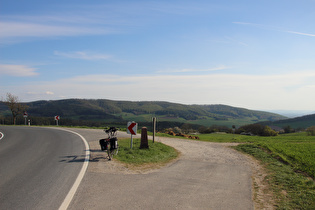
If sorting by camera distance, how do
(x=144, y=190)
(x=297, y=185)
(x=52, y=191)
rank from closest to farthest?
(x=52, y=191) < (x=144, y=190) < (x=297, y=185)

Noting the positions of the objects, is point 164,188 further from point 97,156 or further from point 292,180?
point 97,156

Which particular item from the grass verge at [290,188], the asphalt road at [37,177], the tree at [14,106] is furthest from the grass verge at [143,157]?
the tree at [14,106]

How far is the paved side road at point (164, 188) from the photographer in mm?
5285

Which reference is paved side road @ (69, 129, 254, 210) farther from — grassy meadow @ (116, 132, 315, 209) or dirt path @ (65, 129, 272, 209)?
grassy meadow @ (116, 132, 315, 209)

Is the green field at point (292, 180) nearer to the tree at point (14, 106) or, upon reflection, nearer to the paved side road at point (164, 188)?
the paved side road at point (164, 188)

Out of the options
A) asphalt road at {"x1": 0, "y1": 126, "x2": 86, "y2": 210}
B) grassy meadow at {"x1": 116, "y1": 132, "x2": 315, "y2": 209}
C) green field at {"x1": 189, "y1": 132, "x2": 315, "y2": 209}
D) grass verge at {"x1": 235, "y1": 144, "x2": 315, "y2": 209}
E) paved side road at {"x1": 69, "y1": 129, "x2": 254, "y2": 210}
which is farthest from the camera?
grassy meadow at {"x1": 116, "y1": 132, "x2": 315, "y2": 209}

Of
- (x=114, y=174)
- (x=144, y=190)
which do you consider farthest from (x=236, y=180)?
(x=114, y=174)

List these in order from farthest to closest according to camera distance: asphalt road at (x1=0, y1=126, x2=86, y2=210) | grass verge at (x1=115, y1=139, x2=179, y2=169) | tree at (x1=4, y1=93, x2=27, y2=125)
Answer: tree at (x1=4, y1=93, x2=27, y2=125) → grass verge at (x1=115, y1=139, x2=179, y2=169) → asphalt road at (x1=0, y1=126, x2=86, y2=210)

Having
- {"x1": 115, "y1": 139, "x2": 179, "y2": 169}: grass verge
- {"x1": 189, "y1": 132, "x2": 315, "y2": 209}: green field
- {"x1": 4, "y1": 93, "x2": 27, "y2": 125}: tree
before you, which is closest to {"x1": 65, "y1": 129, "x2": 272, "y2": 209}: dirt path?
{"x1": 115, "y1": 139, "x2": 179, "y2": 169}: grass verge

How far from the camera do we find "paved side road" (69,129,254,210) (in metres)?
5.29

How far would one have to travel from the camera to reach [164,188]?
646 centimetres

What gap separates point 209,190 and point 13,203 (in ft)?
15.8

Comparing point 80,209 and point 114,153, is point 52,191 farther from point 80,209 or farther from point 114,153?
point 114,153

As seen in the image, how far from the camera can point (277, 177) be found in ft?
26.9
